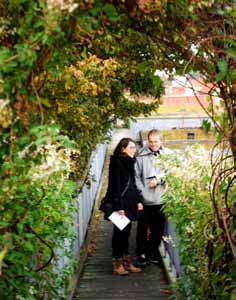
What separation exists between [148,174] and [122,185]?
0.46 meters

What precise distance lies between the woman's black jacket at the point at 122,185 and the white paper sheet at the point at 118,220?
2.8 inches

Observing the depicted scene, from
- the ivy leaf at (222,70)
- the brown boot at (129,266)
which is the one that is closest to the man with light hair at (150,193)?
the brown boot at (129,266)

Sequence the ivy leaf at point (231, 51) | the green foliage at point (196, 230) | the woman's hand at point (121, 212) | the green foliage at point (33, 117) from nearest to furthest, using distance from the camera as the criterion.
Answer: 1. the green foliage at point (33, 117)
2. the ivy leaf at point (231, 51)
3. the green foliage at point (196, 230)
4. the woman's hand at point (121, 212)

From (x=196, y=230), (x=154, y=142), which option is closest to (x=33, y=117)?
(x=196, y=230)

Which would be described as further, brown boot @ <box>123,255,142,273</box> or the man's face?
brown boot @ <box>123,255,142,273</box>

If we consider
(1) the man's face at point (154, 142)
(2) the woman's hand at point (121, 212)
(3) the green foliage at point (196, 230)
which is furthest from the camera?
(1) the man's face at point (154, 142)

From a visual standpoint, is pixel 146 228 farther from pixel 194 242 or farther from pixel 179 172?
pixel 194 242

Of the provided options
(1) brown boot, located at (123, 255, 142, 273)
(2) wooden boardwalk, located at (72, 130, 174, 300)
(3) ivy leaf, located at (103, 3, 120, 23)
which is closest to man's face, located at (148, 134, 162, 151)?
(1) brown boot, located at (123, 255, 142, 273)

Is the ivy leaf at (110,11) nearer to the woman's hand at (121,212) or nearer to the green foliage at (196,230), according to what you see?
the green foliage at (196,230)

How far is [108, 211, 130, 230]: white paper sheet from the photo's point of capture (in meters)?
7.71

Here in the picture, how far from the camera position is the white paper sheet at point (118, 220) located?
7.71 m

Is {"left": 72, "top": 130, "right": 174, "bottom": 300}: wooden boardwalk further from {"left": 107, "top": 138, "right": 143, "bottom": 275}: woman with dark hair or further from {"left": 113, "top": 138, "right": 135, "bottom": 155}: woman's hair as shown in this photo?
{"left": 113, "top": 138, "right": 135, "bottom": 155}: woman's hair

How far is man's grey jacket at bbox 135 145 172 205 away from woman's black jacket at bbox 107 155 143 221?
0.63ft

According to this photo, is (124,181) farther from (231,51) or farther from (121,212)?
(231,51)
